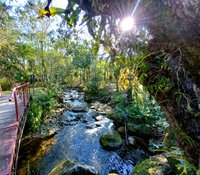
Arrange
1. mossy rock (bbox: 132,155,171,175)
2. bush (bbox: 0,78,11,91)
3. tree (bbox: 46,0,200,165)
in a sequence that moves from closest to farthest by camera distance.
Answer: tree (bbox: 46,0,200,165) < mossy rock (bbox: 132,155,171,175) < bush (bbox: 0,78,11,91)

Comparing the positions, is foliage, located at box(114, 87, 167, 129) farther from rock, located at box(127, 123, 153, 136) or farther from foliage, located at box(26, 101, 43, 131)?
foliage, located at box(26, 101, 43, 131)

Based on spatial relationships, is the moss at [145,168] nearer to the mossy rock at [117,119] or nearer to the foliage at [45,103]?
the mossy rock at [117,119]

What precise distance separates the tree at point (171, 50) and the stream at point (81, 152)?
425cm

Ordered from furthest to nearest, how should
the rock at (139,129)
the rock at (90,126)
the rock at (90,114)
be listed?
the rock at (90,114)
the rock at (90,126)
the rock at (139,129)

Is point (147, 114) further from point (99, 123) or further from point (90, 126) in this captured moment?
point (90, 126)

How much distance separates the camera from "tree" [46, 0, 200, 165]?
779 millimetres

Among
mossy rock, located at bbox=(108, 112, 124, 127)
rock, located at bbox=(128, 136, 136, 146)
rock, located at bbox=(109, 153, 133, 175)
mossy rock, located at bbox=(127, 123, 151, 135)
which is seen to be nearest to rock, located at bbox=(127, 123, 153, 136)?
mossy rock, located at bbox=(127, 123, 151, 135)

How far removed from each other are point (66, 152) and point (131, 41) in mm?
5816

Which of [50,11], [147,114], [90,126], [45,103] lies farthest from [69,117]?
[50,11]

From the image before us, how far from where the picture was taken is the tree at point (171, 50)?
78 cm

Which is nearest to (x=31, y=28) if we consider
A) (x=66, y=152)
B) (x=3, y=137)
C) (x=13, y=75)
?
(x=13, y=75)

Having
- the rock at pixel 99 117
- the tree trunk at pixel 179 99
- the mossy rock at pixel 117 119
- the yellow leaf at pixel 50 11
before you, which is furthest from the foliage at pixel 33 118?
the tree trunk at pixel 179 99

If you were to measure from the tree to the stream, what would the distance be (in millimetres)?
4253

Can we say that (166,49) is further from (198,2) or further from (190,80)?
(198,2)
